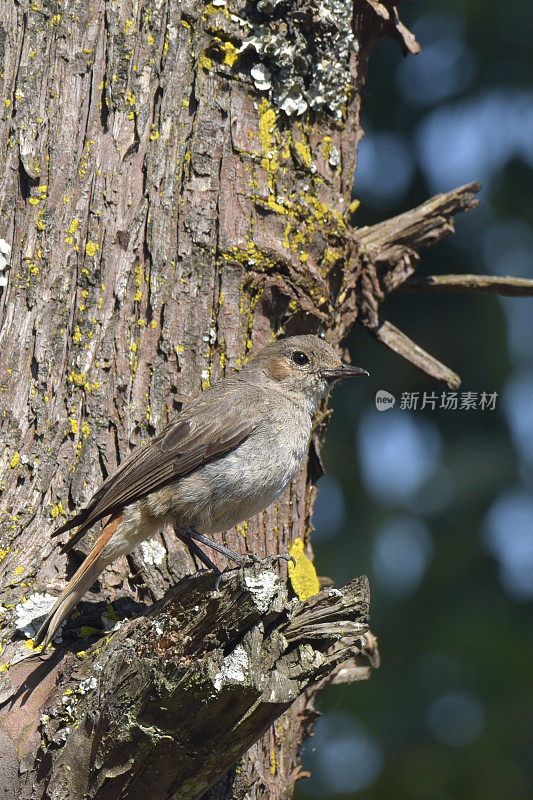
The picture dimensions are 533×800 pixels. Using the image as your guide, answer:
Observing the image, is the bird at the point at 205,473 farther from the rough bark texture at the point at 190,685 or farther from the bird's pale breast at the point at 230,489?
the rough bark texture at the point at 190,685

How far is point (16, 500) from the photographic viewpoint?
3.52 m

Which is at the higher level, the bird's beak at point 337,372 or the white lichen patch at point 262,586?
the bird's beak at point 337,372

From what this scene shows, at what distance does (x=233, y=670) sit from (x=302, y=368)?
196 cm

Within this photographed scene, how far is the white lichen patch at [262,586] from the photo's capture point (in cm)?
281

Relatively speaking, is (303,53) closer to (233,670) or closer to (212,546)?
(212,546)

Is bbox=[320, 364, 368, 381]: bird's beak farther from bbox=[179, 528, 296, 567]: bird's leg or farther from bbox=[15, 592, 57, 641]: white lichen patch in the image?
bbox=[15, 592, 57, 641]: white lichen patch

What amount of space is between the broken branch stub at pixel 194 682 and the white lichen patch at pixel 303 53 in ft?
7.92

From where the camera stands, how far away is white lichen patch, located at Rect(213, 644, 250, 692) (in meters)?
2.70

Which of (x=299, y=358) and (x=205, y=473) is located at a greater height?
(x=299, y=358)

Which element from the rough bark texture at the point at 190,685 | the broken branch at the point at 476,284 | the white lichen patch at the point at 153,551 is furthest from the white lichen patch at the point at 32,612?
the broken branch at the point at 476,284

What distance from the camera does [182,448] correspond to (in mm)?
3764

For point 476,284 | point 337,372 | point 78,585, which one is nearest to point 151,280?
point 337,372

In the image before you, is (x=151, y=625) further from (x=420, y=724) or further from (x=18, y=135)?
(x=420, y=724)

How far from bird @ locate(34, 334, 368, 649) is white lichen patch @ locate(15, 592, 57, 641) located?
115mm
